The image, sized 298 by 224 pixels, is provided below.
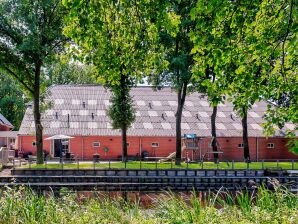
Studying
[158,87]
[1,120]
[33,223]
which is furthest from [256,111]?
[33,223]

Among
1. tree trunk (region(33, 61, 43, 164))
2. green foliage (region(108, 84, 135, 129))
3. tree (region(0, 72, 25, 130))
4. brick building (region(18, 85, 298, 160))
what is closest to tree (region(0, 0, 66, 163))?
tree trunk (region(33, 61, 43, 164))

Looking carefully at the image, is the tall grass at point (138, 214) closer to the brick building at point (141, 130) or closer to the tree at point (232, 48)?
the tree at point (232, 48)

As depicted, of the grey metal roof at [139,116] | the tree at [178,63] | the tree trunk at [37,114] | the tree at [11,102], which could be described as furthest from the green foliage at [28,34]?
the tree at [11,102]

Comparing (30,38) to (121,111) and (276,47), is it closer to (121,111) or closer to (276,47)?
(121,111)

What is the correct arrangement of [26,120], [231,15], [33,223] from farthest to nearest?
[26,120] < [231,15] < [33,223]

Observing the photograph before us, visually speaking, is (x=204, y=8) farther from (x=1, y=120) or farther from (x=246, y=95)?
(x=1, y=120)

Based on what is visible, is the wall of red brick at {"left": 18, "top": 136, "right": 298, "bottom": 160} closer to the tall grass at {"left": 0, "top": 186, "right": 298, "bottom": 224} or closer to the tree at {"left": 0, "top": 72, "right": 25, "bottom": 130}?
the tree at {"left": 0, "top": 72, "right": 25, "bottom": 130}

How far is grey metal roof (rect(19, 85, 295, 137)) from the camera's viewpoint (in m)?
38.1

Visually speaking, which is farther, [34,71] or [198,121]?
[198,121]

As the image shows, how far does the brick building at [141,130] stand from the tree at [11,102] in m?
18.0

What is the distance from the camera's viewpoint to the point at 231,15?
22.3 ft

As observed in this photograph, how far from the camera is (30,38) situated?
1003 inches

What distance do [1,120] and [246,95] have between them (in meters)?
40.6

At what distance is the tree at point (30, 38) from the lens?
83.6 feet
